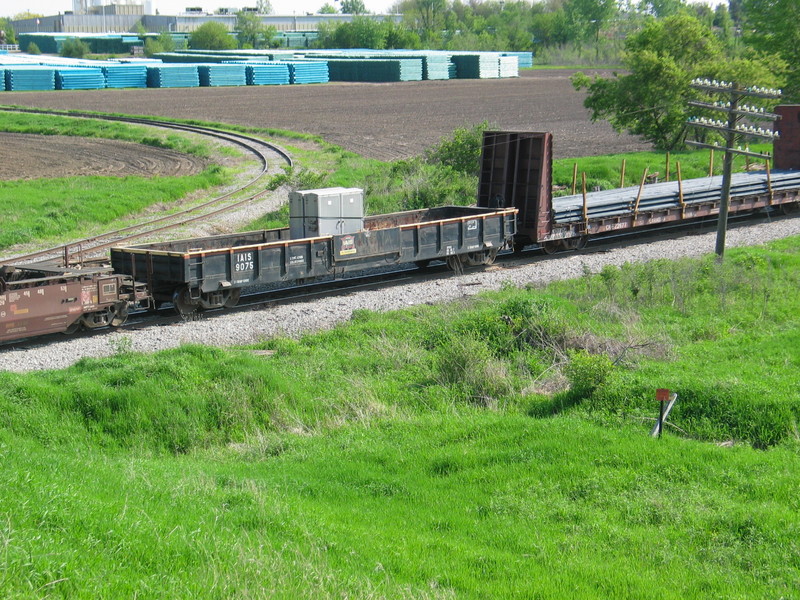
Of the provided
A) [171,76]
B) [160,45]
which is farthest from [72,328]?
[160,45]

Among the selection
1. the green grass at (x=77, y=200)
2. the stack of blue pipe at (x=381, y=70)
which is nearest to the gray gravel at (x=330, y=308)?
the green grass at (x=77, y=200)

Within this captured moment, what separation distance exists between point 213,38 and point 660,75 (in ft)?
457

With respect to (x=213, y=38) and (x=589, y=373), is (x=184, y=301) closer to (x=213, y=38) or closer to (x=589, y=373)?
(x=589, y=373)

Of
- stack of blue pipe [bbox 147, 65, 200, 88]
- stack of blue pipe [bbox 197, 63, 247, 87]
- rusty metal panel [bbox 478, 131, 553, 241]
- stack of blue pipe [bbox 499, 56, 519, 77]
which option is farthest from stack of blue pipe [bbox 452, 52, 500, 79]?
rusty metal panel [bbox 478, 131, 553, 241]

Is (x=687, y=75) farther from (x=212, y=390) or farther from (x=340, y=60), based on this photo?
(x=340, y=60)

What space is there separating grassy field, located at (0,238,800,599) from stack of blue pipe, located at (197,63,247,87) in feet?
272

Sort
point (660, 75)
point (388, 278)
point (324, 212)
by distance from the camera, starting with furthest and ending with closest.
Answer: point (660, 75) < point (388, 278) < point (324, 212)

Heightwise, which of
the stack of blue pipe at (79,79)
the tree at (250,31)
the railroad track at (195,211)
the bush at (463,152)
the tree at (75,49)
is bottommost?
the railroad track at (195,211)

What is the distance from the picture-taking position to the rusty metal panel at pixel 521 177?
2612 cm

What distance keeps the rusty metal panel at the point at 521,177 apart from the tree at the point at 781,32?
2719 cm

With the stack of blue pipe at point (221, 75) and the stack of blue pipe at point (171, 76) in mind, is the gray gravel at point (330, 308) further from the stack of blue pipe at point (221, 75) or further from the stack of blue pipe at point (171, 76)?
the stack of blue pipe at point (221, 75)

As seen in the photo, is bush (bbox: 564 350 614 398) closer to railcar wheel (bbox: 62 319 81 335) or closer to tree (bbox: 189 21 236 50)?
railcar wheel (bbox: 62 319 81 335)

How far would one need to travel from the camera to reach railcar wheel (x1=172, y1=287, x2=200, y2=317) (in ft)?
65.1

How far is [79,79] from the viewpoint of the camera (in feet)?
300
